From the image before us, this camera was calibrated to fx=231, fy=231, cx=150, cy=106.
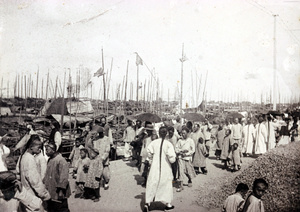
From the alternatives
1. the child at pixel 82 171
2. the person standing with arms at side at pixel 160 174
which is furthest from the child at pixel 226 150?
the child at pixel 82 171

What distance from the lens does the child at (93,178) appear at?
4657mm

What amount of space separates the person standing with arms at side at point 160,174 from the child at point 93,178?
44.3 inches

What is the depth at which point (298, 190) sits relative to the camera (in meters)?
3.62

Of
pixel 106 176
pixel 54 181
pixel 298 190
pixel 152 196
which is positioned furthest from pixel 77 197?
pixel 298 190

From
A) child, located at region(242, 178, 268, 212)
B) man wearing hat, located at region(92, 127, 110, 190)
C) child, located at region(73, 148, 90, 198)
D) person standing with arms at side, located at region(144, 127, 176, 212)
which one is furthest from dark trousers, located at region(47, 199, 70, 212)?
child, located at region(242, 178, 268, 212)

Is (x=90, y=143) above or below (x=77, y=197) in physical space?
above

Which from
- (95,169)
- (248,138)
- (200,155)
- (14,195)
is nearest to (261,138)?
(248,138)

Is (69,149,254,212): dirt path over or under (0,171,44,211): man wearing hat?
under

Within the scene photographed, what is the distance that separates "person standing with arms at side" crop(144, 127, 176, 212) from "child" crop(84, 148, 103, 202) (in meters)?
1.13

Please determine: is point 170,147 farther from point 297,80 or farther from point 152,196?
point 297,80

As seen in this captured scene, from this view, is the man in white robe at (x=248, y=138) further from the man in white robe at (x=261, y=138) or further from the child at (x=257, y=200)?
the child at (x=257, y=200)

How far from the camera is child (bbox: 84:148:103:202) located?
466cm

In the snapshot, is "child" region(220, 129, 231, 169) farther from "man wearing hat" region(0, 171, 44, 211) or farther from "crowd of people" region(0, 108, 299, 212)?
"man wearing hat" region(0, 171, 44, 211)

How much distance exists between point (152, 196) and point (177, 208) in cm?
71
